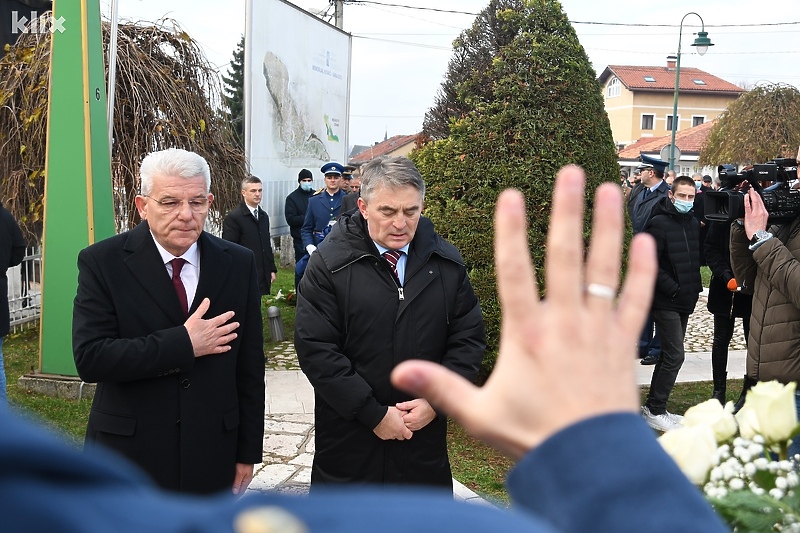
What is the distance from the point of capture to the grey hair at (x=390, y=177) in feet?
11.8

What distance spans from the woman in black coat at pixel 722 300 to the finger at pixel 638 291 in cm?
655

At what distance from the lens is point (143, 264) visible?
316 cm

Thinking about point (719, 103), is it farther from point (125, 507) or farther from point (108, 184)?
point (125, 507)

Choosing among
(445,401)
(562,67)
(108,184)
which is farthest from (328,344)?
(108,184)

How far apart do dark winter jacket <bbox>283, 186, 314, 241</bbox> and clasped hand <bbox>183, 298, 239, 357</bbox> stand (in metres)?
9.28

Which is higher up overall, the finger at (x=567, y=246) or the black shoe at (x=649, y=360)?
the finger at (x=567, y=246)

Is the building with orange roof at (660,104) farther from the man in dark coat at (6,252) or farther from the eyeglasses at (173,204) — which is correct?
the eyeglasses at (173,204)

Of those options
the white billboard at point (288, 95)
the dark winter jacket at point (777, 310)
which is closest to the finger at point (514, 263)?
the dark winter jacket at point (777, 310)

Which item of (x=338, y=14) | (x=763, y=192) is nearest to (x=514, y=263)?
(x=763, y=192)

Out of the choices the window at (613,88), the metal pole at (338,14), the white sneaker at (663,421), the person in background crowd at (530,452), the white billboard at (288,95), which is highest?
the window at (613,88)

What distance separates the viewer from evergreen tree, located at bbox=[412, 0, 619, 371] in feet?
20.0

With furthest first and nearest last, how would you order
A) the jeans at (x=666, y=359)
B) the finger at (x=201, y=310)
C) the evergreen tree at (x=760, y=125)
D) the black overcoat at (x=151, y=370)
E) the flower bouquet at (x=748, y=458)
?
the evergreen tree at (x=760, y=125) → the jeans at (x=666, y=359) → the finger at (x=201, y=310) → the black overcoat at (x=151, y=370) → the flower bouquet at (x=748, y=458)

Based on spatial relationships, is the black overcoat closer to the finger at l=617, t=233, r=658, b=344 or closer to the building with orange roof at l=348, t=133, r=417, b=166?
the finger at l=617, t=233, r=658, b=344

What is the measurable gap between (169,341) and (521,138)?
12.4 ft
